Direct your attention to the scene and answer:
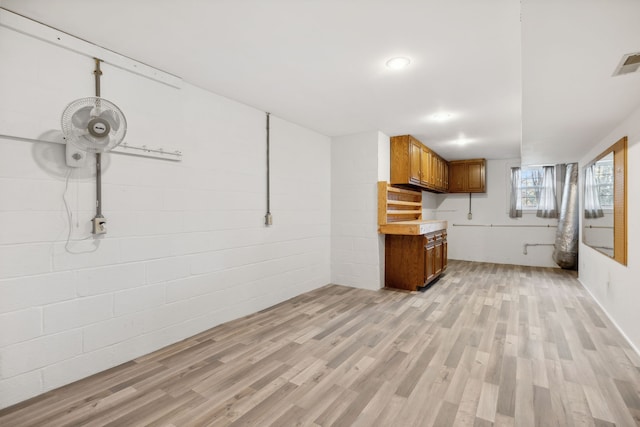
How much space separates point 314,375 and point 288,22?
246cm

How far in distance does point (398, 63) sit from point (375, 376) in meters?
2.45

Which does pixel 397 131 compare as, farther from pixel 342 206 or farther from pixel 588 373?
pixel 588 373

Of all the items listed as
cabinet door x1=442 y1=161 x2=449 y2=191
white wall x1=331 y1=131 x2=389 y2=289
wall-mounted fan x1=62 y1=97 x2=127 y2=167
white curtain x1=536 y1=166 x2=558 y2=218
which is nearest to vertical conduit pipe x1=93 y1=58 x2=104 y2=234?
wall-mounted fan x1=62 y1=97 x2=127 y2=167

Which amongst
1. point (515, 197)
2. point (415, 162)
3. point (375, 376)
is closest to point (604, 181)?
point (415, 162)

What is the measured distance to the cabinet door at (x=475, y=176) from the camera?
6984 mm

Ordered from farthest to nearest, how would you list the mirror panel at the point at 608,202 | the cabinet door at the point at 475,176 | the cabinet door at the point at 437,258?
the cabinet door at the point at 475,176 → the cabinet door at the point at 437,258 → the mirror panel at the point at 608,202

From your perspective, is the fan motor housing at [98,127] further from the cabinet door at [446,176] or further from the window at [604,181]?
the cabinet door at [446,176]

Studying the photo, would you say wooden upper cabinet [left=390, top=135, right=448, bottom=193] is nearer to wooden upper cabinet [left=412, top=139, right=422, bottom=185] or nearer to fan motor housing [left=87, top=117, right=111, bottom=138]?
wooden upper cabinet [left=412, top=139, right=422, bottom=185]

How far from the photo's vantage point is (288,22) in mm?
1934

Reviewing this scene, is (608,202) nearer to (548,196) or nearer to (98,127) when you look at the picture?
(548,196)

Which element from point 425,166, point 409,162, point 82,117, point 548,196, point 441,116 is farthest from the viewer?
point 548,196

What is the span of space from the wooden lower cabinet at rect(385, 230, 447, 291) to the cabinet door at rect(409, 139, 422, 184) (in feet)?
3.08

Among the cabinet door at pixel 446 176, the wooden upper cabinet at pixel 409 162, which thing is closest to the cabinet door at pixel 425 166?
the wooden upper cabinet at pixel 409 162

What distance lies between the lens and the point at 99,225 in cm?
221
